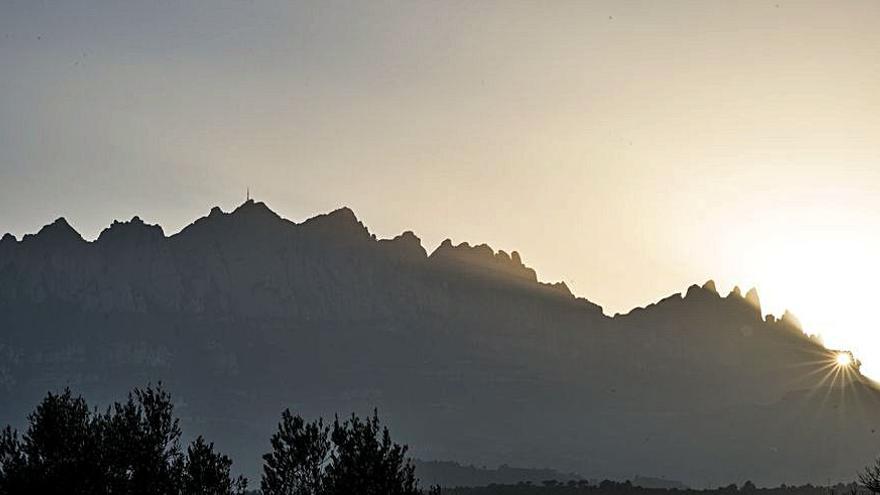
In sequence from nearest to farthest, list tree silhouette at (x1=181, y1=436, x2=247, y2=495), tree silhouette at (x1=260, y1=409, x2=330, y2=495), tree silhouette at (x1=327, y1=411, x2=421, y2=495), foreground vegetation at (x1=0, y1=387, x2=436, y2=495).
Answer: tree silhouette at (x1=327, y1=411, x2=421, y2=495) < foreground vegetation at (x1=0, y1=387, x2=436, y2=495) < tree silhouette at (x1=181, y1=436, x2=247, y2=495) < tree silhouette at (x1=260, y1=409, x2=330, y2=495)

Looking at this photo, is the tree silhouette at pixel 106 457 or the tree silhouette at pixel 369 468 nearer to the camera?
the tree silhouette at pixel 369 468

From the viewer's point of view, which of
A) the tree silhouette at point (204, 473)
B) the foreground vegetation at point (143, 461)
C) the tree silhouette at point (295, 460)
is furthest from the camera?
the tree silhouette at point (295, 460)

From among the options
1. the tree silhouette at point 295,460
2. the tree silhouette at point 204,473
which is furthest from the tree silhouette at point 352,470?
the tree silhouette at point 204,473

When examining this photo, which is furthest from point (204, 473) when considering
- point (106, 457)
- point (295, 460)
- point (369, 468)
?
point (369, 468)

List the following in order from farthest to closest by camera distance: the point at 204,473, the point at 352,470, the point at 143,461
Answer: the point at 204,473, the point at 143,461, the point at 352,470

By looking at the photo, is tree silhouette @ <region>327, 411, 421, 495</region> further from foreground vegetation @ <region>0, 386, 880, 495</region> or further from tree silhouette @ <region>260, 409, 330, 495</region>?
tree silhouette @ <region>260, 409, 330, 495</region>

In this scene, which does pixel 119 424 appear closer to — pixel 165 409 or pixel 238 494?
pixel 165 409

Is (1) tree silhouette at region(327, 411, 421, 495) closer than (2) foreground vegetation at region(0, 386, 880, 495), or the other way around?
(1) tree silhouette at region(327, 411, 421, 495)

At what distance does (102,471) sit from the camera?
6444cm

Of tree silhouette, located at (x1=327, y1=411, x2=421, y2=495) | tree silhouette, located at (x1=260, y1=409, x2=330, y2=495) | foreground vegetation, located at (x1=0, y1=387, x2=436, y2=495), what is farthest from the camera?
tree silhouette, located at (x1=260, y1=409, x2=330, y2=495)

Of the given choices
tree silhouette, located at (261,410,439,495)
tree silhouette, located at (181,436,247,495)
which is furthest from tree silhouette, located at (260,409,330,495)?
tree silhouette, located at (181,436,247,495)

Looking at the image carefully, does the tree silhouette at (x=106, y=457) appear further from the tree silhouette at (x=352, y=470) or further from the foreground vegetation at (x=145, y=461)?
the tree silhouette at (x=352, y=470)

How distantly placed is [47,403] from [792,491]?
6122 inches

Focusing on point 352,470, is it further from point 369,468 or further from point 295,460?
point 295,460
